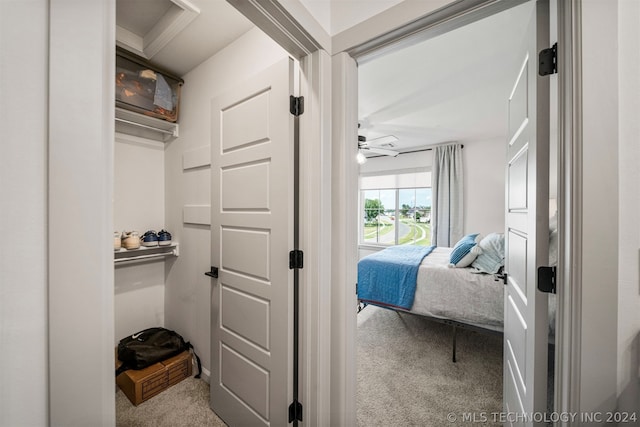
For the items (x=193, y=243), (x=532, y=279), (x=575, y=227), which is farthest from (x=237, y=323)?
(x=575, y=227)

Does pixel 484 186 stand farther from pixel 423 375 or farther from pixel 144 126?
pixel 144 126

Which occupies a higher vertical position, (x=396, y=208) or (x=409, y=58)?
(x=409, y=58)

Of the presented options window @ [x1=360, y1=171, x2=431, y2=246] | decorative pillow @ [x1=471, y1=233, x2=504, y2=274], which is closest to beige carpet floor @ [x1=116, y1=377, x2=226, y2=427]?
decorative pillow @ [x1=471, y1=233, x2=504, y2=274]

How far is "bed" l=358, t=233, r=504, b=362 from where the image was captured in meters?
2.23

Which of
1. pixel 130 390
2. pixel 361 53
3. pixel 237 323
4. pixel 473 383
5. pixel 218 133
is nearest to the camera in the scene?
pixel 361 53

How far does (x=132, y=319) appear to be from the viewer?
2.12 meters

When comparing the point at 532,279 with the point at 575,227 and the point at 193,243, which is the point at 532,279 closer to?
the point at 575,227

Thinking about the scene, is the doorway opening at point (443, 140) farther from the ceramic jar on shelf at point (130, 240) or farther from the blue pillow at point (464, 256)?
the ceramic jar on shelf at point (130, 240)

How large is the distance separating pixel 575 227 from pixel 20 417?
1347 millimetres

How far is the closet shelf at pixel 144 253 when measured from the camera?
1.86 metres

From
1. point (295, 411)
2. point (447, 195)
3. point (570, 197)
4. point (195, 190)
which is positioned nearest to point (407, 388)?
point (295, 411)

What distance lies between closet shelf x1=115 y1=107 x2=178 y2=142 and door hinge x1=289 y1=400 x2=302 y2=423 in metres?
2.19

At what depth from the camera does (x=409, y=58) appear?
2.04m

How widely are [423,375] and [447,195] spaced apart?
3447 mm
